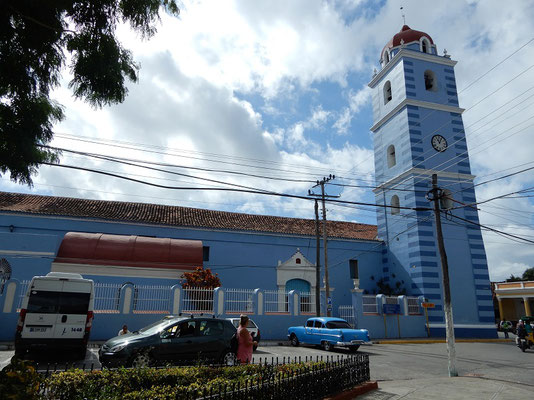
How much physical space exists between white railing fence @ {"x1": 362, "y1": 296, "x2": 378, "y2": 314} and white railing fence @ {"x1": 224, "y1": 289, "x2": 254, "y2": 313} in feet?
24.4

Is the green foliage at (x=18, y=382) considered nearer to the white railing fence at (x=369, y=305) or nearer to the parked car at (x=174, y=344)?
the parked car at (x=174, y=344)

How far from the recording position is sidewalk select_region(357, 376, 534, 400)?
334 inches

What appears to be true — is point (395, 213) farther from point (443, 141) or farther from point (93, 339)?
point (93, 339)

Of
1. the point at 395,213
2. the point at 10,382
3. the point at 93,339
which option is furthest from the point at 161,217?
the point at 10,382

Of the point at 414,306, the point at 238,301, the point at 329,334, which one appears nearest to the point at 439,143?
the point at 414,306

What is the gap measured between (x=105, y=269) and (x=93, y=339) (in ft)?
15.4

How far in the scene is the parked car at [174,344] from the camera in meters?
9.55

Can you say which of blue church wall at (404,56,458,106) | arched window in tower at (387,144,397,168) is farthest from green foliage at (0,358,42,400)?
arched window in tower at (387,144,397,168)

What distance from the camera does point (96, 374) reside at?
6.05 meters

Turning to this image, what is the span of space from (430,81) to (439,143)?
526cm

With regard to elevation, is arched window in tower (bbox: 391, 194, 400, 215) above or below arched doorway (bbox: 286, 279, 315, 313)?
above

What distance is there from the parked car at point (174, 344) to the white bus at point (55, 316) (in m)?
2.66

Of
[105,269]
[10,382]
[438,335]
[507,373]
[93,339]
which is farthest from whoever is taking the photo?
[438,335]

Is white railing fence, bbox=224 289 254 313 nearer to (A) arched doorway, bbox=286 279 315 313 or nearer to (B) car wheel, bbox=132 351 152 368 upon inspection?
(A) arched doorway, bbox=286 279 315 313
